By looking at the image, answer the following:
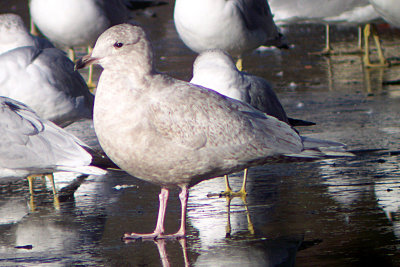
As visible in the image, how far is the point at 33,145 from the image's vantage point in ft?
16.8

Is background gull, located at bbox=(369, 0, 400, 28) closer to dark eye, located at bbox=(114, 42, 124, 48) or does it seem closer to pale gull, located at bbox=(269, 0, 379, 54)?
pale gull, located at bbox=(269, 0, 379, 54)

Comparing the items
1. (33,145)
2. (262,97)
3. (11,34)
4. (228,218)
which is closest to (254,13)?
(11,34)

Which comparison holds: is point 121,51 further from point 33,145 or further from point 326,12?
point 326,12

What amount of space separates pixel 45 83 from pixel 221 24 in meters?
2.85

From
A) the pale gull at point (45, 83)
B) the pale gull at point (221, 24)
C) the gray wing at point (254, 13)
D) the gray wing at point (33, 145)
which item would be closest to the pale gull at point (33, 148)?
the gray wing at point (33, 145)

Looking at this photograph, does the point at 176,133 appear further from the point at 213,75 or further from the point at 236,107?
the point at 213,75

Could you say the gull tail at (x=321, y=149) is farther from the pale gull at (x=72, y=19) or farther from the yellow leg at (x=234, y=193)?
the pale gull at (x=72, y=19)

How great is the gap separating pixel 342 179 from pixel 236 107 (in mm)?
1236

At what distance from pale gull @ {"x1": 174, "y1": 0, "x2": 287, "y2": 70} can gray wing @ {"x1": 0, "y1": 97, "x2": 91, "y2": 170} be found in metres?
3.88

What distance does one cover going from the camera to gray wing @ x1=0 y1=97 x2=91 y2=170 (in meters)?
5.05

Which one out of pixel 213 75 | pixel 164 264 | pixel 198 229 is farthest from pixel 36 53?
pixel 164 264

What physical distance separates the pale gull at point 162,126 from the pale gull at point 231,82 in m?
0.92

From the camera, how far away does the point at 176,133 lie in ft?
14.0

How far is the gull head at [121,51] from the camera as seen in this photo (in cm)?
439
